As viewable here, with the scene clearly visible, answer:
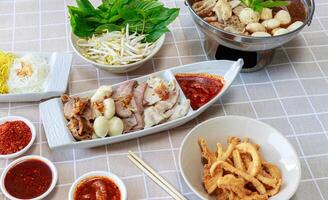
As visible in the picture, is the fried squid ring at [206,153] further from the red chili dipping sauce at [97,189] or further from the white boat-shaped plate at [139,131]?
the red chili dipping sauce at [97,189]

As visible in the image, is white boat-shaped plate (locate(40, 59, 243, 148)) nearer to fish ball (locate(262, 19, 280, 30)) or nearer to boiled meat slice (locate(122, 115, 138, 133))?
boiled meat slice (locate(122, 115, 138, 133))

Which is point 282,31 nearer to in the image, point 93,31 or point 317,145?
point 317,145

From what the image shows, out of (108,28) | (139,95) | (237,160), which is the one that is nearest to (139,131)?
(139,95)

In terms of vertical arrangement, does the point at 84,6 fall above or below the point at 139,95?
above

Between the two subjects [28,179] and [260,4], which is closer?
[28,179]

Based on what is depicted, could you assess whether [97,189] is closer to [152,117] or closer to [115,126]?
[115,126]

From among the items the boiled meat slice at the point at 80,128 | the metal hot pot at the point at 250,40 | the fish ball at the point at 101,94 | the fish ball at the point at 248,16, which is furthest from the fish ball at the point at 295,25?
the boiled meat slice at the point at 80,128
